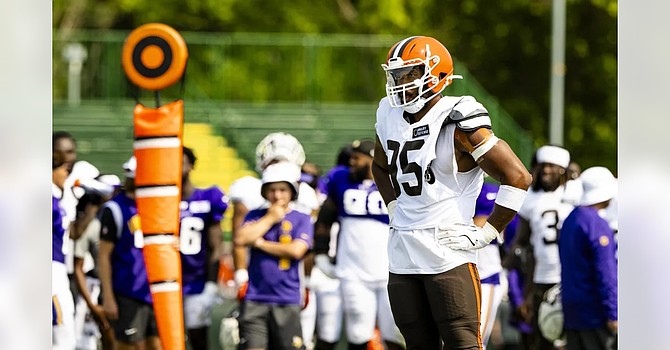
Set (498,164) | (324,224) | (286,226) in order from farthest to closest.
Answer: (324,224) < (286,226) < (498,164)

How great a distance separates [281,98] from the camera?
86.3 ft

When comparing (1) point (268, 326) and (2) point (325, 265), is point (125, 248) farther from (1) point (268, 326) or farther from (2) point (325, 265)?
(2) point (325, 265)

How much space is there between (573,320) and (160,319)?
273 cm

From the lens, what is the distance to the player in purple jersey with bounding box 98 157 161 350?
864 centimetres

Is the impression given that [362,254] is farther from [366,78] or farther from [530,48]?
[530,48]

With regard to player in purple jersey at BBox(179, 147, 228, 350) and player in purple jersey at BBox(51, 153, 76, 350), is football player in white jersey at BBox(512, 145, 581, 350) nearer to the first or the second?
player in purple jersey at BBox(179, 147, 228, 350)

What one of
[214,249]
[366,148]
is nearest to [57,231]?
[214,249]

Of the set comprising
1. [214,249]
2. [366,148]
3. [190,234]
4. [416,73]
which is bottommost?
[214,249]

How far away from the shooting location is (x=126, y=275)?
28.5 feet

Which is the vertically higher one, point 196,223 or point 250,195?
point 250,195

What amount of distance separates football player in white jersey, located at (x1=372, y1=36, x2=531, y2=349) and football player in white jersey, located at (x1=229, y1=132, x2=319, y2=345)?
2.85m

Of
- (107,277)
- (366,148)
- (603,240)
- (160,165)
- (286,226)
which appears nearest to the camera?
(160,165)

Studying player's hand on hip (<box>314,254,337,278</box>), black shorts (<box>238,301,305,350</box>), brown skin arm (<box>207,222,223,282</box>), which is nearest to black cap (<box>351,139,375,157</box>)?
player's hand on hip (<box>314,254,337,278</box>)

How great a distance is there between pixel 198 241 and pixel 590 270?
2687 mm
